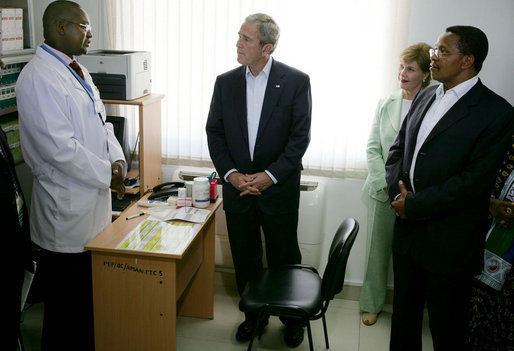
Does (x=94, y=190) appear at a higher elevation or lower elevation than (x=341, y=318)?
higher

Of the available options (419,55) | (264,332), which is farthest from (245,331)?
(419,55)

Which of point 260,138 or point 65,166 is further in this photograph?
point 260,138

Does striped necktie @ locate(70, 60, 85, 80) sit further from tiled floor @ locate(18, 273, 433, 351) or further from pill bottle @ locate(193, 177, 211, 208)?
tiled floor @ locate(18, 273, 433, 351)

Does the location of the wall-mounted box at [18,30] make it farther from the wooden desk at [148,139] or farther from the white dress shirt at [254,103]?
the white dress shirt at [254,103]

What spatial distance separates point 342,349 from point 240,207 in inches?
40.3

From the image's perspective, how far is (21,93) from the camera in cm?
232

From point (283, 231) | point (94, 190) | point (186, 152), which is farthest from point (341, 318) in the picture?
point (94, 190)

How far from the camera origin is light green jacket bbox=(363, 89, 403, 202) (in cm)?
309

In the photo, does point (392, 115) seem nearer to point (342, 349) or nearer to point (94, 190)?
point (342, 349)

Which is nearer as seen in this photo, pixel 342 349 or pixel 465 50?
pixel 465 50

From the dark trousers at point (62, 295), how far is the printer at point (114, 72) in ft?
3.49

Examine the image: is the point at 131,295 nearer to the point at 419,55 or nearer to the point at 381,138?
the point at 381,138

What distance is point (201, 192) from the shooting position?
9.74 feet

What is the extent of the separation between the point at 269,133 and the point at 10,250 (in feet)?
4.62
